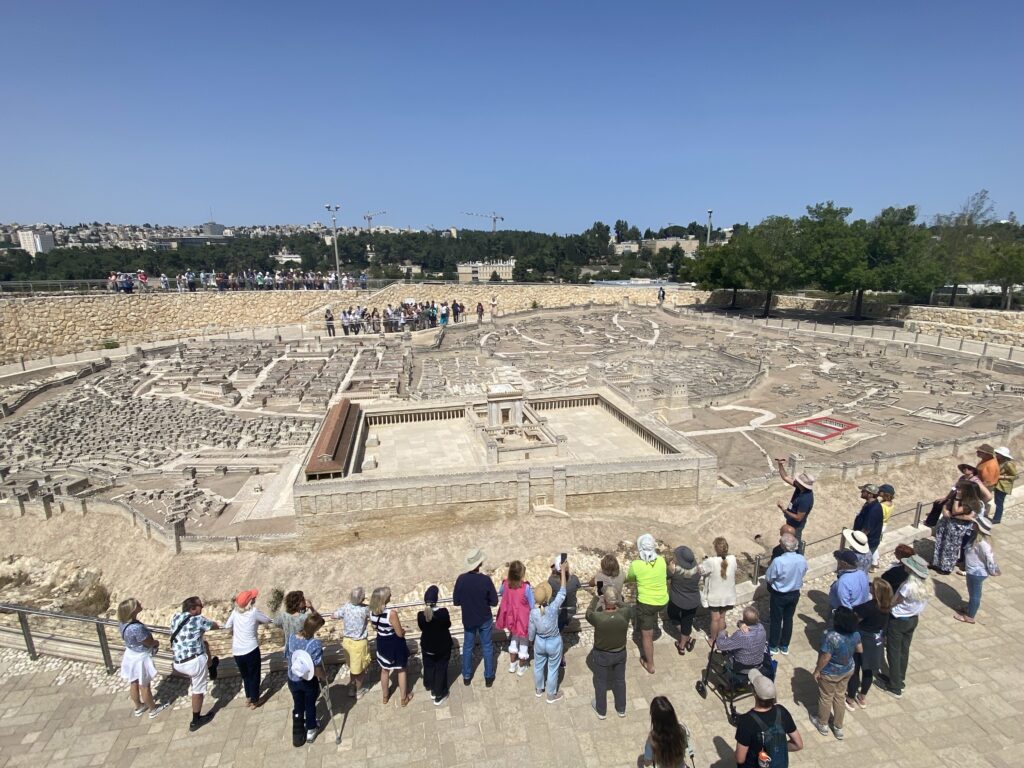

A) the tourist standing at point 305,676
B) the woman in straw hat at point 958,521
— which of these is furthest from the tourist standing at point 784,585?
the tourist standing at point 305,676

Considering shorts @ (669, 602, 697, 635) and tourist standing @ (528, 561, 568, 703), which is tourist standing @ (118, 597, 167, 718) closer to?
tourist standing @ (528, 561, 568, 703)

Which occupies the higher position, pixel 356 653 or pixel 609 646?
pixel 609 646

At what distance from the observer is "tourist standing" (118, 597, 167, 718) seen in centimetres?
618

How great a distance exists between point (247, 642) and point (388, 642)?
155 centimetres

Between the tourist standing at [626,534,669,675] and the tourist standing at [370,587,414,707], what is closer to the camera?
the tourist standing at [370,587,414,707]

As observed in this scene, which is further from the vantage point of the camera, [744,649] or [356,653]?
[356,653]

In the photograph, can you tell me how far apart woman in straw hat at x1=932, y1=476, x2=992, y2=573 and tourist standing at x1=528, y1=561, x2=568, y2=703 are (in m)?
5.72

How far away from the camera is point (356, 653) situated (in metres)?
6.49

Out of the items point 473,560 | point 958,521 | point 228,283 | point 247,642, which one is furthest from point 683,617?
point 228,283

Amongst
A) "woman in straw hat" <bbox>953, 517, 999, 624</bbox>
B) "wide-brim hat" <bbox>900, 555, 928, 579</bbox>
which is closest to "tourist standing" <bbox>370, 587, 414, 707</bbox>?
"wide-brim hat" <bbox>900, 555, 928, 579</bbox>

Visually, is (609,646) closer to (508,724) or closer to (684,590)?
(508,724)

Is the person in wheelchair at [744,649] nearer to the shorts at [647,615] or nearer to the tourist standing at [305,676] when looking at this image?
the shorts at [647,615]

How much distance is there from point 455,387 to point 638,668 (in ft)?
69.3

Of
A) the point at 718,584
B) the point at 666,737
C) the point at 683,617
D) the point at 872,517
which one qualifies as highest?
the point at 666,737
